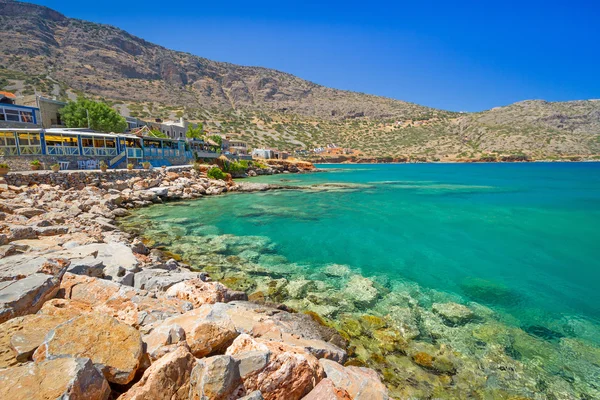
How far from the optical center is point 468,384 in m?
5.97

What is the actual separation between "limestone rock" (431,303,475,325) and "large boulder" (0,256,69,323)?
9.38 metres

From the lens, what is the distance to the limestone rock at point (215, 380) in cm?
333

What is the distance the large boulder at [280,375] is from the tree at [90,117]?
4300cm

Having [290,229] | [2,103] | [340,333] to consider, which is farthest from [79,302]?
[2,103]

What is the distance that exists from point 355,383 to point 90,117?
46.1 meters

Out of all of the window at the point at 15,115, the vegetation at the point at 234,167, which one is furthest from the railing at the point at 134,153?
the vegetation at the point at 234,167

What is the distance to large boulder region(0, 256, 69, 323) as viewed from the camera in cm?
453

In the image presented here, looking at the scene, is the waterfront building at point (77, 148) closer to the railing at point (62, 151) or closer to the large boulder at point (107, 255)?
the railing at point (62, 151)

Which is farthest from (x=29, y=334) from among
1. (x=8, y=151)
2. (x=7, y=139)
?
(x=7, y=139)

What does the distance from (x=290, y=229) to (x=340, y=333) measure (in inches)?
434

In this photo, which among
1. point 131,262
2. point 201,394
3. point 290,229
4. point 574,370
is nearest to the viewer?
point 201,394

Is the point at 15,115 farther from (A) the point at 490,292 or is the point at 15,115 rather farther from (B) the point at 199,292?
(A) the point at 490,292

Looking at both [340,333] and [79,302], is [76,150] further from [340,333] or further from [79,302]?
[340,333]

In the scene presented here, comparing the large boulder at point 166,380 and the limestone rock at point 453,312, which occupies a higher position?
the large boulder at point 166,380
